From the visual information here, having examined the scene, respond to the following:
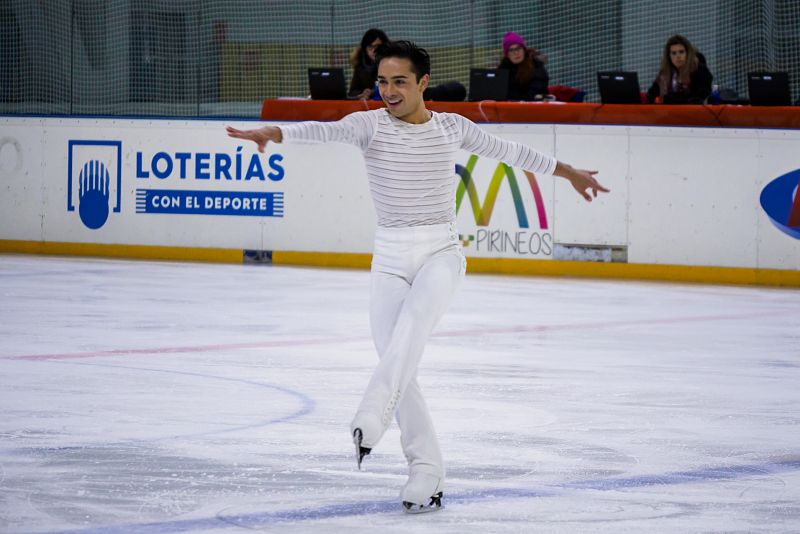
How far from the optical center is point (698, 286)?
11250 mm

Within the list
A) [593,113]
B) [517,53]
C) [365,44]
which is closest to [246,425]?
[593,113]

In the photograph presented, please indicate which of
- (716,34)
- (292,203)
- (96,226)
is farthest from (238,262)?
(716,34)

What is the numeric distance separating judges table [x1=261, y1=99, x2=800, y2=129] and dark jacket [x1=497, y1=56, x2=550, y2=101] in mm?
370

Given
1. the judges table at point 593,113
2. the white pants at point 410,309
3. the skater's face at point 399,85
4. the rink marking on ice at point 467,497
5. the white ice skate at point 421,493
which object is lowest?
the rink marking on ice at point 467,497

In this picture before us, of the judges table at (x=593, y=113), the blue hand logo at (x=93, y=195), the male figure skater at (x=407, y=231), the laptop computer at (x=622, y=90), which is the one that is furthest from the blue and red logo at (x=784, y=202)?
the male figure skater at (x=407, y=231)

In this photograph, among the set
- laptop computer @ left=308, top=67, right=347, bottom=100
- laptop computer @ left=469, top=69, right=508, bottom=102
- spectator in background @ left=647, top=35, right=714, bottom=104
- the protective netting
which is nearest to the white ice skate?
spectator in background @ left=647, top=35, right=714, bottom=104

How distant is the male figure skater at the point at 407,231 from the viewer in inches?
146

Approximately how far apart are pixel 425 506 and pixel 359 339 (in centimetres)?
393

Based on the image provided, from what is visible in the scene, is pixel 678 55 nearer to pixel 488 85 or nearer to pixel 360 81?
pixel 488 85

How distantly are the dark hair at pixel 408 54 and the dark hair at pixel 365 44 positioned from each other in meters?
8.18

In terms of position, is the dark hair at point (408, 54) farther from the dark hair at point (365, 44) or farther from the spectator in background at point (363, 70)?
the spectator in background at point (363, 70)

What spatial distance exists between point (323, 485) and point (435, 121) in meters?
1.10

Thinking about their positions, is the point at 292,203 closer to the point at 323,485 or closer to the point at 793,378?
the point at 793,378

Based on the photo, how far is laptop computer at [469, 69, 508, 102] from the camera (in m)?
12.4
